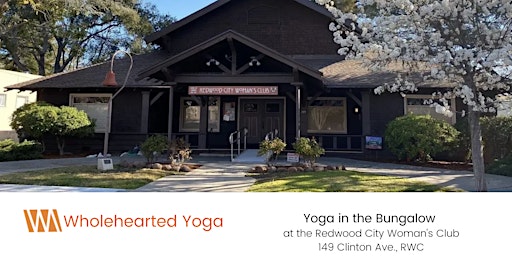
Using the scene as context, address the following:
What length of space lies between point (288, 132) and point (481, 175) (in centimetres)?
794

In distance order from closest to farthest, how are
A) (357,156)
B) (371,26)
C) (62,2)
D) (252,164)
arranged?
1. (371,26)
2. (252,164)
3. (357,156)
4. (62,2)

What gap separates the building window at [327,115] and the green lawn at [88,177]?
6.54m

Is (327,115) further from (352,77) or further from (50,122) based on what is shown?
(50,122)

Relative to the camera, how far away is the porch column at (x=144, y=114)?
38.8ft

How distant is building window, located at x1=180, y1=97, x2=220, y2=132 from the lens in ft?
42.0

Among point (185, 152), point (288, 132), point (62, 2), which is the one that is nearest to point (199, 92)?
point (185, 152)

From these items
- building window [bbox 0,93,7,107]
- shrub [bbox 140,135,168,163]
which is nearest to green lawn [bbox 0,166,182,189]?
shrub [bbox 140,135,168,163]

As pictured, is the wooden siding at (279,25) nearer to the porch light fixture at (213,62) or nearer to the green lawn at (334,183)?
the porch light fixture at (213,62)

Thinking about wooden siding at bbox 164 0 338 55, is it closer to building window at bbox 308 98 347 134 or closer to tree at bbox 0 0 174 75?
building window at bbox 308 98 347 134

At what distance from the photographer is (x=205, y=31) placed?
43.9 feet

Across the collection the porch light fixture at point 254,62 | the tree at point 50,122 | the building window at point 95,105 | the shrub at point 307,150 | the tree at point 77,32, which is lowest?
the shrub at point 307,150

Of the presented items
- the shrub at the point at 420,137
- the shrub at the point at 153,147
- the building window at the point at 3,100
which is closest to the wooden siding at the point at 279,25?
the shrub at the point at 420,137
